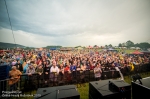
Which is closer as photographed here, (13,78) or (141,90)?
(141,90)

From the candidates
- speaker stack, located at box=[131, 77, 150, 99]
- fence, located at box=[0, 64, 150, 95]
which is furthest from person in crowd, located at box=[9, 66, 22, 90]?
speaker stack, located at box=[131, 77, 150, 99]

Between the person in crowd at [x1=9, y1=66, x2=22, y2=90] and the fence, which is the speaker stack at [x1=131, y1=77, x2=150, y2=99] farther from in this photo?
the person in crowd at [x1=9, y1=66, x2=22, y2=90]

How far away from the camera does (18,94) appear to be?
18.1ft

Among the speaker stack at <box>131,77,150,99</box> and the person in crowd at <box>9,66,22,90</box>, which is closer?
the speaker stack at <box>131,77,150,99</box>

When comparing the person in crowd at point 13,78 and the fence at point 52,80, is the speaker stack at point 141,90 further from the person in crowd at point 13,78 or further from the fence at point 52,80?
the person in crowd at point 13,78

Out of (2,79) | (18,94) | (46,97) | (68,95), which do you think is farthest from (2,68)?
(68,95)

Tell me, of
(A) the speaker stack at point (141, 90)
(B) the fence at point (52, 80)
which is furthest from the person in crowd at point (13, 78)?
(A) the speaker stack at point (141, 90)

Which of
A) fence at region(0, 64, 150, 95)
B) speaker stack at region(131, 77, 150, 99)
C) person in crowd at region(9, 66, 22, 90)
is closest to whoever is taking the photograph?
speaker stack at region(131, 77, 150, 99)

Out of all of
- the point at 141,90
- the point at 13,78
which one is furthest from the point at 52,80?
the point at 141,90

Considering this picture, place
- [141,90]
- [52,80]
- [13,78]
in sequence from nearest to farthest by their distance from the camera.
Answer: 1. [141,90]
2. [13,78]
3. [52,80]

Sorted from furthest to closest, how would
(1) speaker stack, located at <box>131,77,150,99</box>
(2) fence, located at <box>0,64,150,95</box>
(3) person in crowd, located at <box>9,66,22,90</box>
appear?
(2) fence, located at <box>0,64,150,95</box> → (3) person in crowd, located at <box>9,66,22,90</box> → (1) speaker stack, located at <box>131,77,150,99</box>

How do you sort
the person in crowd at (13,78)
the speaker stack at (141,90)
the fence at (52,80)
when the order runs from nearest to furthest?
the speaker stack at (141,90)
the person in crowd at (13,78)
the fence at (52,80)

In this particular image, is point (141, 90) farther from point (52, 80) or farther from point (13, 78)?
point (13, 78)

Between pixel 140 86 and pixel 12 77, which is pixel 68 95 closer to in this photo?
pixel 140 86
